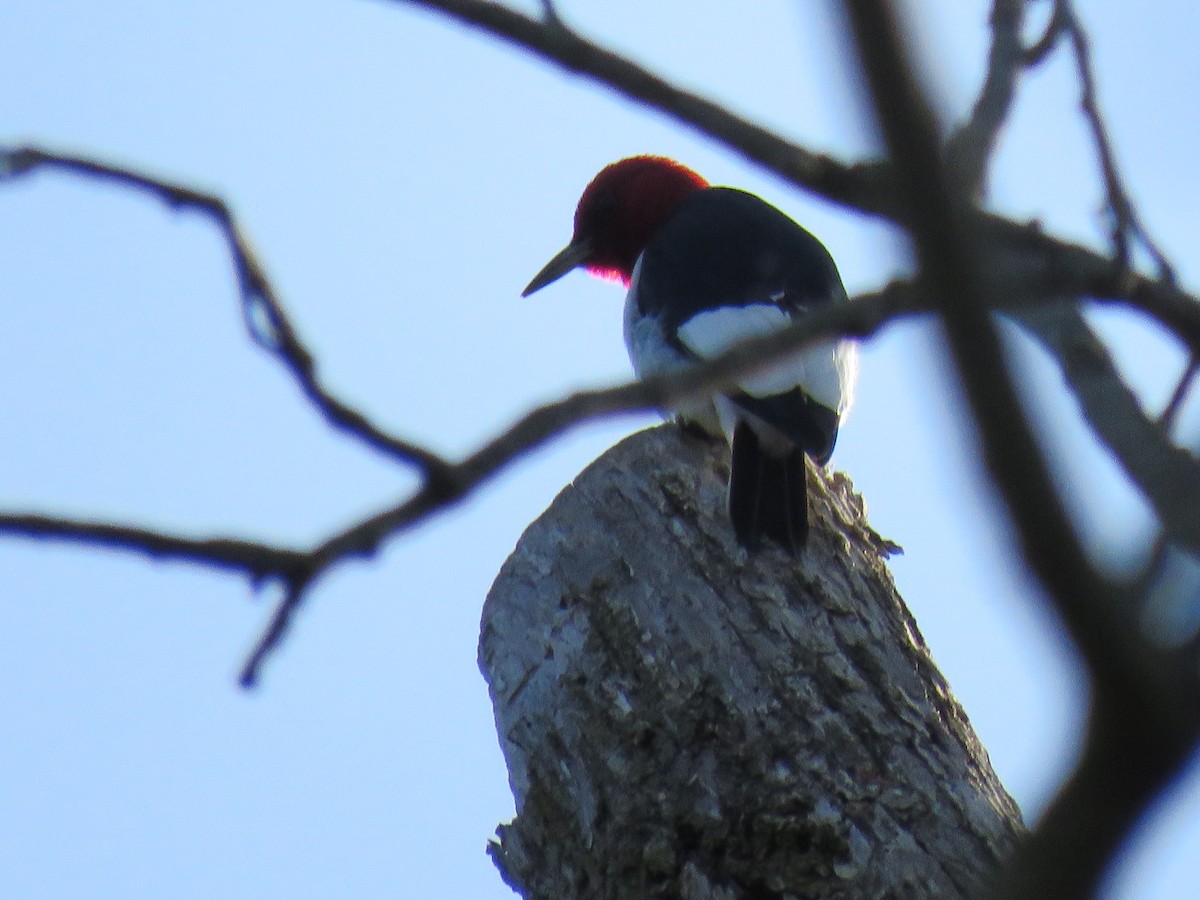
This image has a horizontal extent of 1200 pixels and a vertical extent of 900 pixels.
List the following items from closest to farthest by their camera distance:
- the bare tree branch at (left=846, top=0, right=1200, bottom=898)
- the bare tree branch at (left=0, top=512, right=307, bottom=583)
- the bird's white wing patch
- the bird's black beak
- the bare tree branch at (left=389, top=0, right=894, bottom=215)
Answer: the bare tree branch at (left=846, top=0, right=1200, bottom=898), the bare tree branch at (left=0, top=512, right=307, bottom=583), the bare tree branch at (left=389, top=0, right=894, bottom=215), the bird's white wing patch, the bird's black beak

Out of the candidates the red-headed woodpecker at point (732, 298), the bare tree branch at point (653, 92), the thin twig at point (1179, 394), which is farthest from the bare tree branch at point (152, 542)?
the red-headed woodpecker at point (732, 298)

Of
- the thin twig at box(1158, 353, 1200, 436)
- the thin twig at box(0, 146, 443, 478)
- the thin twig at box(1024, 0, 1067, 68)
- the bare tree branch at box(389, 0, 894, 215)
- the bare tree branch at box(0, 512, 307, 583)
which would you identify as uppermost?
the thin twig at box(1024, 0, 1067, 68)

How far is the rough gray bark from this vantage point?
2564 millimetres

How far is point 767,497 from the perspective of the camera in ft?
10.1

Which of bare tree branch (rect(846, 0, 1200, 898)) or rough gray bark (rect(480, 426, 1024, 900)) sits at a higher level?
rough gray bark (rect(480, 426, 1024, 900))

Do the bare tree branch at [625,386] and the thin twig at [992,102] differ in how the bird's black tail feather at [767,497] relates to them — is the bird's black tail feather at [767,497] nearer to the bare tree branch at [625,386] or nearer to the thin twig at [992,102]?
the thin twig at [992,102]

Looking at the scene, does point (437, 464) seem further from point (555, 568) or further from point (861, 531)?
point (861, 531)

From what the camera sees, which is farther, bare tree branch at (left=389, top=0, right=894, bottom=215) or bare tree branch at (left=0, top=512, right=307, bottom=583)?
bare tree branch at (left=389, top=0, right=894, bottom=215)

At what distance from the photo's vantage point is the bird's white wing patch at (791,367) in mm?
3656

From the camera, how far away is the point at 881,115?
76 centimetres

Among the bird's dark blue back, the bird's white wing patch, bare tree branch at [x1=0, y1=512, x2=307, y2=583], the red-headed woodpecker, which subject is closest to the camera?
bare tree branch at [x1=0, y1=512, x2=307, y2=583]

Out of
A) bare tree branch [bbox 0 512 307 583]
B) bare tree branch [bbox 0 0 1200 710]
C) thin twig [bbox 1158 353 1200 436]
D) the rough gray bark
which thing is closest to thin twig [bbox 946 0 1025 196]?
bare tree branch [bbox 0 0 1200 710]

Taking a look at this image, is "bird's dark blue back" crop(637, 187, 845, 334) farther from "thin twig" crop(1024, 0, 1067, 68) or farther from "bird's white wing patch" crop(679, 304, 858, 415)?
"thin twig" crop(1024, 0, 1067, 68)

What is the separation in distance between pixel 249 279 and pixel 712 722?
1.77 metres
